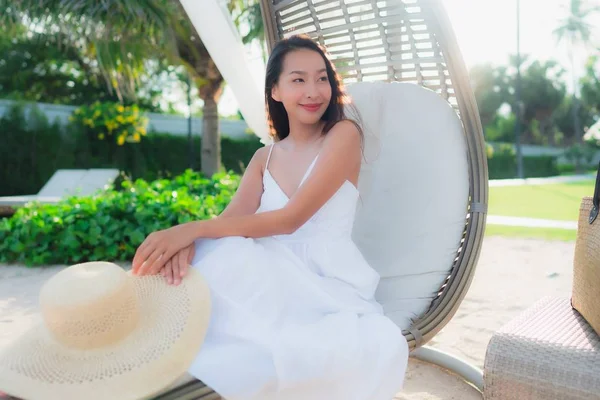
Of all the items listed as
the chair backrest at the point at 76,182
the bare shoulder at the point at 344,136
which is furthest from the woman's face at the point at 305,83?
the chair backrest at the point at 76,182

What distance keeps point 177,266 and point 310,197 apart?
450 millimetres

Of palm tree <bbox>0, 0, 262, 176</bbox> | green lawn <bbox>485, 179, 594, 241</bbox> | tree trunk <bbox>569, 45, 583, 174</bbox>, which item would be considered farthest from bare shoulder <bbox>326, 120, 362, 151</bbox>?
tree trunk <bbox>569, 45, 583, 174</bbox>

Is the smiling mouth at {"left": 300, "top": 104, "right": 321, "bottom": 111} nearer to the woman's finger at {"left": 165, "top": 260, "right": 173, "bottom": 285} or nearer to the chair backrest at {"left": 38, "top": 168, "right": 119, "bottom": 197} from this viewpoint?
the woman's finger at {"left": 165, "top": 260, "right": 173, "bottom": 285}

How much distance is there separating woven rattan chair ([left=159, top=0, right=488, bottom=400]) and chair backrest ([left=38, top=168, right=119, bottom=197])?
18.8 feet

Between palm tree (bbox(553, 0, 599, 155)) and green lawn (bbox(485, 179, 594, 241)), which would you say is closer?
green lawn (bbox(485, 179, 594, 241))

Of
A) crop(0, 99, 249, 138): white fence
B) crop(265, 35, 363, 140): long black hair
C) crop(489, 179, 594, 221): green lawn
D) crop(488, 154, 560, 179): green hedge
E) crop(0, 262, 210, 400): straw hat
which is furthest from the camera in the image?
crop(488, 154, 560, 179): green hedge

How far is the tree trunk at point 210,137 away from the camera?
8922 millimetres

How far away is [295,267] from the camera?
5.35ft

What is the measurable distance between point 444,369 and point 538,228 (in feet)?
15.4

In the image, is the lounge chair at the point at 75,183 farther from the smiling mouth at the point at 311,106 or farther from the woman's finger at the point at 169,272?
the woman's finger at the point at 169,272

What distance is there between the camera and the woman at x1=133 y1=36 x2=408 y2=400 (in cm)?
137

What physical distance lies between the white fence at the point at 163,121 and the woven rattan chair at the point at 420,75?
10680 millimetres

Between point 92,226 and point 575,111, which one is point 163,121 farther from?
point 575,111

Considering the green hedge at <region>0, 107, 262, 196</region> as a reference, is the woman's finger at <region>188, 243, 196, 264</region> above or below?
above
